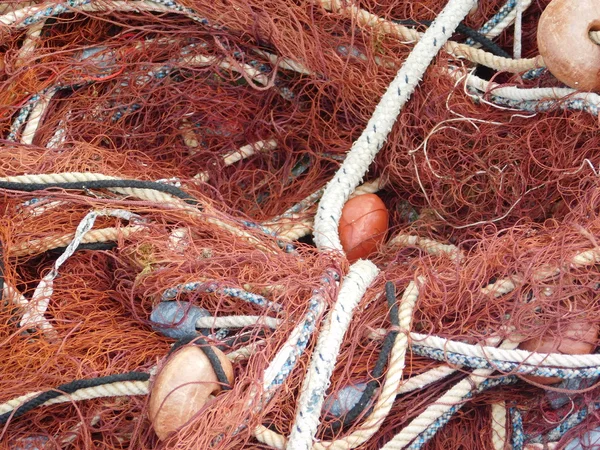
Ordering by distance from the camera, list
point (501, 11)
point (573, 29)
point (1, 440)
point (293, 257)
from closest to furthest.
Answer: point (1, 440) → point (573, 29) → point (293, 257) → point (501, 11)

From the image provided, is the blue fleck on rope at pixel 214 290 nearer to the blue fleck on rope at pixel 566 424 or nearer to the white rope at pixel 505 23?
the blue fleck on rope at pixel 566 424

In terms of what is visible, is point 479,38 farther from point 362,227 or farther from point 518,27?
point 362,227

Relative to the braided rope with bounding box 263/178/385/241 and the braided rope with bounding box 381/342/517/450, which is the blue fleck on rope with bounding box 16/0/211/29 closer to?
the braided rope with bounding box 263/178/385/241

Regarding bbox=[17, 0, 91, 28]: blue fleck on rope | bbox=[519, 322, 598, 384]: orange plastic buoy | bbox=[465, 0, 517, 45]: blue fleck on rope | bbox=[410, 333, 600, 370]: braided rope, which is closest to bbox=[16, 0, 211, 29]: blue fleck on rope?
bbox=[17, 0, 91, 28]: blue fleck on rope

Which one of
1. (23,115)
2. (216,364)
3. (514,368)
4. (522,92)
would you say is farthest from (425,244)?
(23,115)

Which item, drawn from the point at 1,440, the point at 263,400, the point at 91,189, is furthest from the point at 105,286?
the point at 263,400

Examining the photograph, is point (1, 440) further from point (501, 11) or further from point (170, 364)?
point (501, 11)

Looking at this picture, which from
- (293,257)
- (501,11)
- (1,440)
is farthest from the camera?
(501,11)
